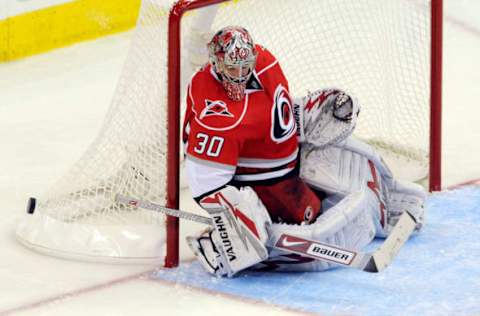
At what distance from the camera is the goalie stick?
3.75 metres

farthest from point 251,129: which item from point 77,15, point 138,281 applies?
point 77,15

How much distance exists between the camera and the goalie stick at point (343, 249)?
12.3 feet

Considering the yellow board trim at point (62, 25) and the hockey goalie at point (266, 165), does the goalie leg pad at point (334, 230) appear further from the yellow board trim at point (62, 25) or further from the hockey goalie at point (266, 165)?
the yellow board trim at point (62, 25)

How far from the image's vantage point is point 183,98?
4.65 metres

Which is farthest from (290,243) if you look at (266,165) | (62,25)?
(62,25)

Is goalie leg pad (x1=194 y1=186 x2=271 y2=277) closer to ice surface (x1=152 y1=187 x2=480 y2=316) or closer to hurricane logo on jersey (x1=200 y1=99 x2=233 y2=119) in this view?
ice surface (x1=152 y1=187 x2=480 y2=316)

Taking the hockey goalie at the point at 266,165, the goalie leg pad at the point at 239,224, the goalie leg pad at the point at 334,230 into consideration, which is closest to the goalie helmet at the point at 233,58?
the hockey goalie at the point at 266,165

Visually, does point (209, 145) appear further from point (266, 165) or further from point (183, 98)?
point (183, 98)

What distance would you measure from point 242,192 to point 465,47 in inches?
A: 106

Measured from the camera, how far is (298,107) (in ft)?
13.4

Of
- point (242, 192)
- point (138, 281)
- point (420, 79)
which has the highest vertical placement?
point (420, 79)

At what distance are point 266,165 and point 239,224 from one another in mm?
219

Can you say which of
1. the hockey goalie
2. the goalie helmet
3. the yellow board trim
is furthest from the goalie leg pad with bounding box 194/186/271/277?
the yellow board trim

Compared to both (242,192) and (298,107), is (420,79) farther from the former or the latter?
(242,192)
